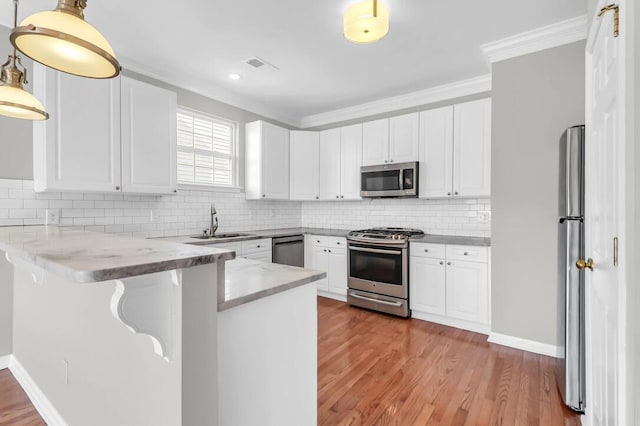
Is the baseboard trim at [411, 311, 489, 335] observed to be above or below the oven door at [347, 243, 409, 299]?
below

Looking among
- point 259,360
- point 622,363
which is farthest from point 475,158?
point 259,360

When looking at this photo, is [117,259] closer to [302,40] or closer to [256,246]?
[302,40]

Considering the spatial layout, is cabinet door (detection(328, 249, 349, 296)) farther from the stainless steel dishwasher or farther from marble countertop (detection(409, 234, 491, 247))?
marble countertop (detection(409, 234, 491, 247))

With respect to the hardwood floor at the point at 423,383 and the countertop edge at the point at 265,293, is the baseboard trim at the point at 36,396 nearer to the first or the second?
the hardwood floor at the point at 423,383

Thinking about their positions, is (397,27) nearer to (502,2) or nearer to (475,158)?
A: (502,2)

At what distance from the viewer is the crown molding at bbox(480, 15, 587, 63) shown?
2.44 m

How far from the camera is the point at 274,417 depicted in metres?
1.26

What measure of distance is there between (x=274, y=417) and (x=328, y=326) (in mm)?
2037

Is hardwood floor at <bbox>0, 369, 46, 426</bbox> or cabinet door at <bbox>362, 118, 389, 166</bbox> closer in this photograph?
hardwood floor at <bbox>0, 369, 46, 426</bbox>

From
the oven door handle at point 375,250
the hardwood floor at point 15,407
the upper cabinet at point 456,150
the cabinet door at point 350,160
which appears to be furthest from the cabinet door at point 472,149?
the hardwood floor at point 15,407

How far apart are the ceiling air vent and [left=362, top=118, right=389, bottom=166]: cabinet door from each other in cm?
147

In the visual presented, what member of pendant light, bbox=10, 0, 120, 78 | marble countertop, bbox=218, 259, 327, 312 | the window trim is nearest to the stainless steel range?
the window trim

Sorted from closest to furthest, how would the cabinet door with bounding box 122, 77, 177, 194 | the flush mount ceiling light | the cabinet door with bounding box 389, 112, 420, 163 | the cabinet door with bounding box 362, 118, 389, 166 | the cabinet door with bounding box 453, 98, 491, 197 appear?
the flush mount ceiling light, the cabinet door with bounding box 122, 77, 177, 194, the cabinet door with bounding box 453, 98, 491, 197, the cabinet door with bounding box 389, 112, 420, 163, the cabinet door with bounding box 362, 118, 389, 166

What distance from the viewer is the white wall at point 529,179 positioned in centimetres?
255
